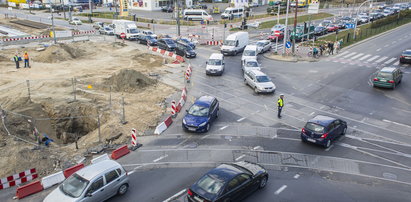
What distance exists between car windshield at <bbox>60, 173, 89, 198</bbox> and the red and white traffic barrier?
7349mm

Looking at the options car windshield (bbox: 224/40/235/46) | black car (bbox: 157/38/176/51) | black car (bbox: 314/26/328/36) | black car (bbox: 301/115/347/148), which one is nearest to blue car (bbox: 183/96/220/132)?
black car (bbox: 301/115/347/148)

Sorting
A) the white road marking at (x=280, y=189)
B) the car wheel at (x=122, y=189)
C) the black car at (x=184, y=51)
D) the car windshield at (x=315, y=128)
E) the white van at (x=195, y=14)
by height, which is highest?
the white van at (x=195, y=14)

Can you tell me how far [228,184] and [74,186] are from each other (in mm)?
5977

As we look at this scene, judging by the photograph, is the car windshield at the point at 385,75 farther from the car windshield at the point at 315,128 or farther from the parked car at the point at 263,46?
the parked car at the point at 263,46

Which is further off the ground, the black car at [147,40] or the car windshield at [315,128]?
the black car at [147,40]

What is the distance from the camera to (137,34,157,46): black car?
47188 millimetres

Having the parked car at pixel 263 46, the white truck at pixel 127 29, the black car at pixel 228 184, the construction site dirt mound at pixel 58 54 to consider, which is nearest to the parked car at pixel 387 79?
the parked car at pixel 263 46

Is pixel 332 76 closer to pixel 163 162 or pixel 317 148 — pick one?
pixel 317 148

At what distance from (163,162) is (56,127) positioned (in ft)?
35.3

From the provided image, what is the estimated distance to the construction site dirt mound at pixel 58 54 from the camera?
123 ft

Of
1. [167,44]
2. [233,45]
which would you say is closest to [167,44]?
[167,44]

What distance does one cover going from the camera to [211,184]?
12641mm

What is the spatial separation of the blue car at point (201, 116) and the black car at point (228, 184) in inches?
239

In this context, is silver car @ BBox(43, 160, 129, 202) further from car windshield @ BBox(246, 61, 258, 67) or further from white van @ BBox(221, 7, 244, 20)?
white van @ BBox(221, 7, 244, 20)
